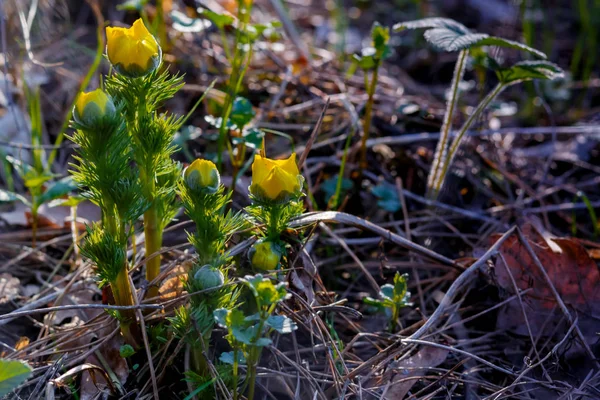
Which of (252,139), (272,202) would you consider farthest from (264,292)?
(252,139)

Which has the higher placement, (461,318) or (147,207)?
(147,207)

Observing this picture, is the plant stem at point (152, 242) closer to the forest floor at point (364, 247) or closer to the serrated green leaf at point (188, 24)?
the forest floor at point (364, 247)

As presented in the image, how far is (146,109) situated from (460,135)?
3.69ft

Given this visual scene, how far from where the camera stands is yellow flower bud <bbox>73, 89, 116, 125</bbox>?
119 centimetres

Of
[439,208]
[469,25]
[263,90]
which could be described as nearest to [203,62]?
[263,90]

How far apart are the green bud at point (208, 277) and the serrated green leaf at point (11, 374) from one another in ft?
1.18

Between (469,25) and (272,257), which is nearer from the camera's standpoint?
(272,257)

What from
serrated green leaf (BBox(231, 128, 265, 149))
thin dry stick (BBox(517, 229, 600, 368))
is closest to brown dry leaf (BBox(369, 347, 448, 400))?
thin dry stick (BBox(517, 229, 600, 368))

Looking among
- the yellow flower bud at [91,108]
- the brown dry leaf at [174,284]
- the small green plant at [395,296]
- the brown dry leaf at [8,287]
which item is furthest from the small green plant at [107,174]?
the small green plant at [395,296]

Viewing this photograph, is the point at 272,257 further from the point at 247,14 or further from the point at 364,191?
the point at 247,14

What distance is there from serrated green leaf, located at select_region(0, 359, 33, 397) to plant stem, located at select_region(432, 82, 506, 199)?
149cm

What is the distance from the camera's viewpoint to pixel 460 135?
2.04 meters

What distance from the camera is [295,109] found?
257 cm

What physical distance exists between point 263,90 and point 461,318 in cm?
141
